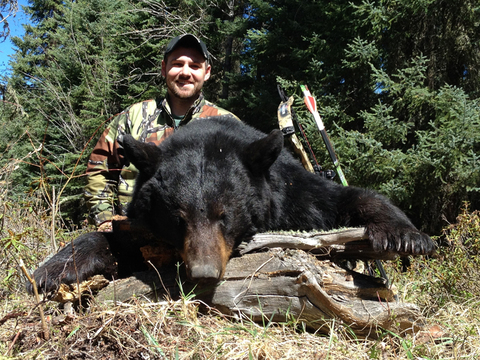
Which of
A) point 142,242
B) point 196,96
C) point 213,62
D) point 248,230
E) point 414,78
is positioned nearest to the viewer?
point 248,230

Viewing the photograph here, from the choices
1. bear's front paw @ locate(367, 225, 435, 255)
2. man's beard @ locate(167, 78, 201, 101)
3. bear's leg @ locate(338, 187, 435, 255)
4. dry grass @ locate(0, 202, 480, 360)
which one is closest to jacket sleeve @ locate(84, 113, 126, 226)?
man's beard @ locate(167, 78, 201, 101)

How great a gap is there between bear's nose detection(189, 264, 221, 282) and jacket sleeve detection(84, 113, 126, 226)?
2.31 m

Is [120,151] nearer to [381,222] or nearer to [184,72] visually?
[184,72]

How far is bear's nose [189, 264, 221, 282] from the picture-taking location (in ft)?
6.01

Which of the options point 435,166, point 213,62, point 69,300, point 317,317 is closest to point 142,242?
point 69,300

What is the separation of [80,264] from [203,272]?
3.14 feet

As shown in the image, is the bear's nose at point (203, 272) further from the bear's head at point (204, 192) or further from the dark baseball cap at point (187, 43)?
the dark baseball cap at point (187, 43)

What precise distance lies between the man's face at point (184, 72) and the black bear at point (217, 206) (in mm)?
1344

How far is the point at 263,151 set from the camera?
233 cm

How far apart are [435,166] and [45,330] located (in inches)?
202

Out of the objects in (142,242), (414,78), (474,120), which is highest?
(414,78)

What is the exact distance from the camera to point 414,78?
5.83 m

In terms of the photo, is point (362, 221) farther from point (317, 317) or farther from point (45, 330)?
point (45, 330)

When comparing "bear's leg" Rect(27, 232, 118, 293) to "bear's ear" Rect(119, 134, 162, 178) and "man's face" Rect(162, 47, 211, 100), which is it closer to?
"bear's ear" Rect(119, 134, 162, 178)
